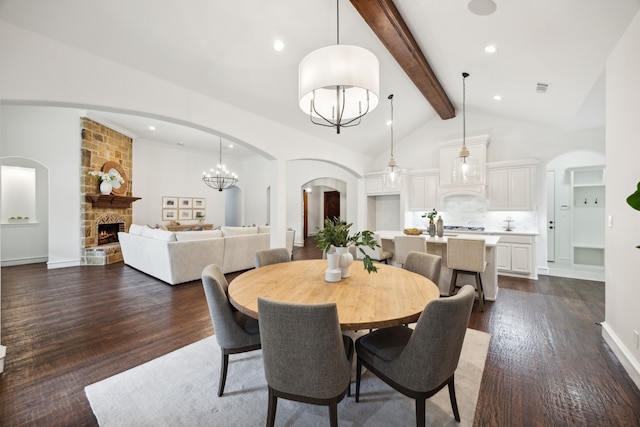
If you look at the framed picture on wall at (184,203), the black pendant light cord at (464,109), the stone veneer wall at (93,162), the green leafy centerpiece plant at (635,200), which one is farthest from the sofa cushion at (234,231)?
the green leafy centerpiece plant at (635,200)

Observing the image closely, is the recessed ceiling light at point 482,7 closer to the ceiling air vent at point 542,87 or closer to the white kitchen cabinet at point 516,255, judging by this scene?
the ceiling air vent at point 542,87

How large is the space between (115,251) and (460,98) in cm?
813

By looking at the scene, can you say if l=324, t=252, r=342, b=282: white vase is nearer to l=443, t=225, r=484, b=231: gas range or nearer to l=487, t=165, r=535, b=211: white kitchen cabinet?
l=443, t=225, r=484, b=231: gas range

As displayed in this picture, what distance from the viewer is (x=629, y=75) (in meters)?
2.14

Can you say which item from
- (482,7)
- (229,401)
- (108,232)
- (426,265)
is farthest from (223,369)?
(108,232)

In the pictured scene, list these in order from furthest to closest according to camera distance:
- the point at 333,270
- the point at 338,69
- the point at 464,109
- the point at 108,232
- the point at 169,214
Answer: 1. the point at 169,214
2. the point at 108,232
3. the point at 464,109
4. the point at 333,270
5. the point at 338,69

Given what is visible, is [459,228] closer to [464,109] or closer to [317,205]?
[464,109]

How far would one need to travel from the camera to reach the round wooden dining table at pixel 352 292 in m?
1.36

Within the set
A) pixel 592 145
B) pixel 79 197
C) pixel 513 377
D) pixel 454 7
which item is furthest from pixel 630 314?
pixel 79 197

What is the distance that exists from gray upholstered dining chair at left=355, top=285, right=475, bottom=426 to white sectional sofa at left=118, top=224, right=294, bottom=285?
12.3 feet

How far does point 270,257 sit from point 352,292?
130 centimetres

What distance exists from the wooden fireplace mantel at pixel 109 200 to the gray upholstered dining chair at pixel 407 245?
6420 millimetres

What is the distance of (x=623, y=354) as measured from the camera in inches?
86.0

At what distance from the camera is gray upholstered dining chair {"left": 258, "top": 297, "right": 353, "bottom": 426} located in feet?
3.85
